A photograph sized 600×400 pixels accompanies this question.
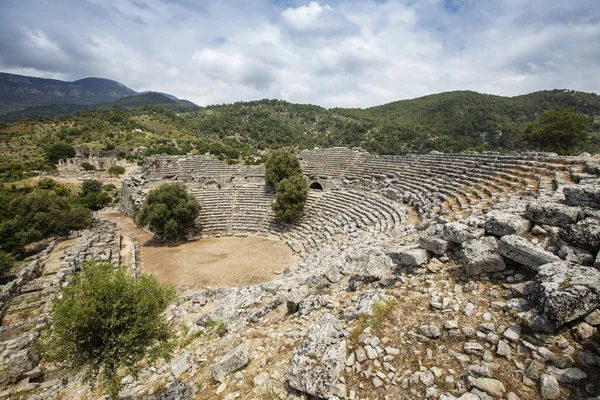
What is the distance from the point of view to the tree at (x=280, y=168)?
79.4 ft

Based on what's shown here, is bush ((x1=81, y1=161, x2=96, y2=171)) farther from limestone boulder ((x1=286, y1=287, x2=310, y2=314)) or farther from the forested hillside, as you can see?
limestone boulder ((x1=286, y1=287, x2=310, y2=314))

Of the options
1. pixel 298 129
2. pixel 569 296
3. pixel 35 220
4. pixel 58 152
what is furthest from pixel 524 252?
pixel 298 129

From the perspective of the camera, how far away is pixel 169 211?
61.8ft

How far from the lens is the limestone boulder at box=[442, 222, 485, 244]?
557 cm

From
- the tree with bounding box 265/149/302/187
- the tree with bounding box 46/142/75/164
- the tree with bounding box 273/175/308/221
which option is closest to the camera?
the tree with bounding box 273/175/308/221

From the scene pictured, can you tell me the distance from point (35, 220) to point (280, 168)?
1829cm

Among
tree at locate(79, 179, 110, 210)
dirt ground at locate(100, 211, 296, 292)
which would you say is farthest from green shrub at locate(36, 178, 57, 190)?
dirt ground at locate(100, 211, 296, 292)

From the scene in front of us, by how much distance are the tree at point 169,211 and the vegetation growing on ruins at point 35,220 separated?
18.7 feet

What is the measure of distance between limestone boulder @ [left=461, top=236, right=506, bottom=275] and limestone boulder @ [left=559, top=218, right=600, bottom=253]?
108 cm

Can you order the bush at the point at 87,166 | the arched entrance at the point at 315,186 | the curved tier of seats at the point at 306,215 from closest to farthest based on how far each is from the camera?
the curved tier of seats at the point at 306,215
the arched entrance at the point at 315,186
the bush at the point at 87,166

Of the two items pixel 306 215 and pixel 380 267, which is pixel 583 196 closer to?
pixel 380 267

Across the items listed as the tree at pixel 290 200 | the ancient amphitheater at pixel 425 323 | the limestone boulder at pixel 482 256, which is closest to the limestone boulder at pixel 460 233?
the ancient amphitheater at pixel 425 323

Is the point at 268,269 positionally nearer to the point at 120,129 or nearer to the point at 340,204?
the point at 340,204

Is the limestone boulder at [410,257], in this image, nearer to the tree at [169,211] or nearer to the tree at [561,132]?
→ the tree at [169,211]
